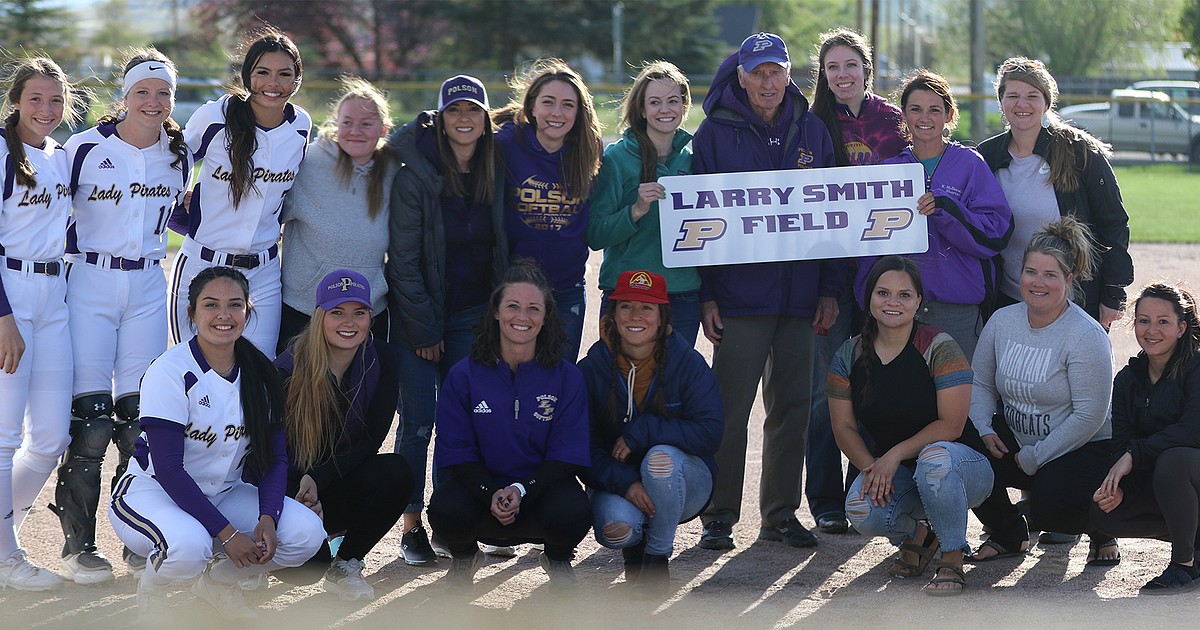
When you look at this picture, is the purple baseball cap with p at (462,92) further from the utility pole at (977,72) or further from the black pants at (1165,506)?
the utility pole at (977,72)

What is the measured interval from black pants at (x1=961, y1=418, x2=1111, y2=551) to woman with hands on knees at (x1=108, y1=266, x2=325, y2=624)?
2.95 m

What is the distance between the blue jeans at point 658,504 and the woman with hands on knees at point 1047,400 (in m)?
1.32

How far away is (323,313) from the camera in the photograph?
495 centimetres

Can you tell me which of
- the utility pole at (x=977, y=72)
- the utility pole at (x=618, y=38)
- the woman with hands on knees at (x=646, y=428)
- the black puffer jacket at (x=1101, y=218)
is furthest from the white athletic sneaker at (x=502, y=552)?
the utility pole at (x=618, y=38)

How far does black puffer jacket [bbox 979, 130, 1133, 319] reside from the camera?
19.0 feet

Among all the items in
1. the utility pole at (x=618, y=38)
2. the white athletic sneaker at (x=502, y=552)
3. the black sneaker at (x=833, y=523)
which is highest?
the utility pole at (x=618, y=38)

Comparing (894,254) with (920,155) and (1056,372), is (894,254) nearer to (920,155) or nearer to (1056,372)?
(920,155)

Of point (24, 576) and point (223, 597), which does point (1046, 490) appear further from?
point (24, 576)

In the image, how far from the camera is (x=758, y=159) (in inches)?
231

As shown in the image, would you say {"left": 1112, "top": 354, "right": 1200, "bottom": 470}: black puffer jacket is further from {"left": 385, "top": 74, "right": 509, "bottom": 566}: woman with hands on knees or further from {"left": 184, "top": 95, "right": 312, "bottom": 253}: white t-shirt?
{"left": 184, "top": 95, "right": 312, "bottom": 253}: white t-shirt

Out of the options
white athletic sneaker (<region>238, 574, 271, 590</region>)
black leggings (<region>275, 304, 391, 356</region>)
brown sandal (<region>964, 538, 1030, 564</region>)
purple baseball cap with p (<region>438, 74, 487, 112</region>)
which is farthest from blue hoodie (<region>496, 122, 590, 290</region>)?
brown sandal (<region>964, 538, 1030, 564</region>)

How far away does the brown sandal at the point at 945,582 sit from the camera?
494cm

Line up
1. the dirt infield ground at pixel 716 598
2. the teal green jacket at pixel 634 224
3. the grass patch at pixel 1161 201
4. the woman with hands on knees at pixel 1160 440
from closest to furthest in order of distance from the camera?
the dirt infield ground at pixel 716 598, the woman with hands on knees at pixel 1160 440, the teal green jacket at pixel 634 224, the grass patch at pixel 1161 201

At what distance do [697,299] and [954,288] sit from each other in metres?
1.22
